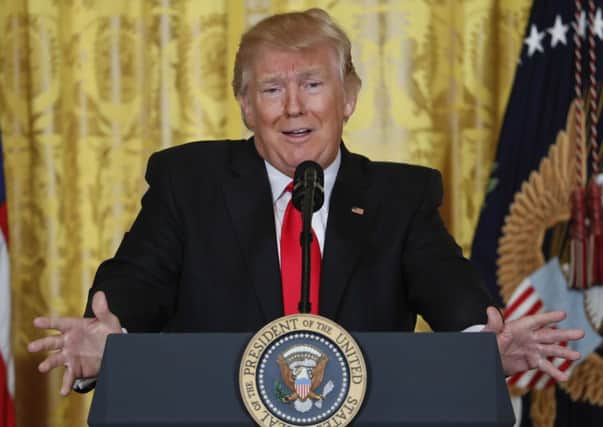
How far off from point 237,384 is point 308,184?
50 centimetres

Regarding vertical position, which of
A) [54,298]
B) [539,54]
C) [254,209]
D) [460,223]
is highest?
[539,54]

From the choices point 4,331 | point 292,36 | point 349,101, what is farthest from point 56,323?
point 4,331

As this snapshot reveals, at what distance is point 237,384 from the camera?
1605 mm

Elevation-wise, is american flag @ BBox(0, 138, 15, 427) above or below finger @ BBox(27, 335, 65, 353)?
below

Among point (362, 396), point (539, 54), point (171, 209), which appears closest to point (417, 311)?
point (171, 209)

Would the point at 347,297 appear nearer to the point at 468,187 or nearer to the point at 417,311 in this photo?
the point at 417,311

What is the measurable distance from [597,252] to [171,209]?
195 cm

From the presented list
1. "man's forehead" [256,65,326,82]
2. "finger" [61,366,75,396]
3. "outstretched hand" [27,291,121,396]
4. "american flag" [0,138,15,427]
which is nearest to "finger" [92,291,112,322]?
"outstretched hand" [27,291,121,396]

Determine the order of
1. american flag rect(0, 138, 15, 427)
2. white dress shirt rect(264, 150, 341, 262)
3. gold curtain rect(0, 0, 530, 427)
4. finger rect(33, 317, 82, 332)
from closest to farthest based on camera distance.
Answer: finger rect(33, 317, 82, 332)
white dress shirt rect(264, 150, 341, 262)
american flag rect(0, 138, 15, 427)
gold curtain rect(0, 0, 530, 427)

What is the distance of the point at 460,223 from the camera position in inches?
172

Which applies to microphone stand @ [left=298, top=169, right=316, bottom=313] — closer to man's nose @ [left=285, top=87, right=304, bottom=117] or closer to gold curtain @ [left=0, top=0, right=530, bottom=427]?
man's nose @ [left=285, top=87, right=304, bottom=117]

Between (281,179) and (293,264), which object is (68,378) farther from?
(281,179)

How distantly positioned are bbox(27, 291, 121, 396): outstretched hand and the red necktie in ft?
1.89

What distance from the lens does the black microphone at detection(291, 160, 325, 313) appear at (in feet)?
5.91
